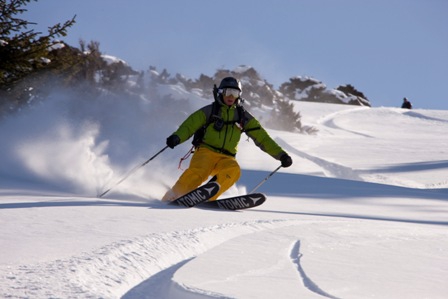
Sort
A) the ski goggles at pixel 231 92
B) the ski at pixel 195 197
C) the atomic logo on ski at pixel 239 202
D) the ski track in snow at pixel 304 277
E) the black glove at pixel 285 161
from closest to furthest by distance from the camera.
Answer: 1. the ski track in snow at pixel 304 277
2. the ski at pixel 195 197
3. the atomic logo on ski at pixel 239 202
4. the ski goggles at pixel 231 92
5. the black glove at pixel 285 161

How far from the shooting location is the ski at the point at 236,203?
784 centimetres

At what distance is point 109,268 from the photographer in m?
3.90

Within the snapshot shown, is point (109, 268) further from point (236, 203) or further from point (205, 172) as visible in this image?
point (205, 172)

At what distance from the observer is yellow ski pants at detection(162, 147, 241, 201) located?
8.11 m

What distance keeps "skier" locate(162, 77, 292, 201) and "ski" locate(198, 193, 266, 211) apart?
0.25 metres

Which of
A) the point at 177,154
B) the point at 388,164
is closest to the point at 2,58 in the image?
the point at 177,154

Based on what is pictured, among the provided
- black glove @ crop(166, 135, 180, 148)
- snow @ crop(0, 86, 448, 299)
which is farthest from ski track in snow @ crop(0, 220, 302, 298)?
black glove @ crop(166, 135, 180, 148)

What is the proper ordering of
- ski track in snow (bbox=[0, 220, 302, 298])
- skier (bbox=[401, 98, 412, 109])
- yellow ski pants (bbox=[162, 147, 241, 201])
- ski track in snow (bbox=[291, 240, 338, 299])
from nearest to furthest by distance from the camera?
ski track in snow (bbox=[0, 220, 302, 298]) < ski track in snow (bbox=[291, 240, 338, 299]) < yellow ski pants (bbox=[162, 147, 241, 201]) < skier (bbox=[401, 98, 412, 109])

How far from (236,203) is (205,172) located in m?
0.62

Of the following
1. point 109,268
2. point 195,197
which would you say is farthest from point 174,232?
point 195,197

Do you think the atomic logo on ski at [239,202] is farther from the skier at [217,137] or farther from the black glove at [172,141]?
the black glove at [172,141]

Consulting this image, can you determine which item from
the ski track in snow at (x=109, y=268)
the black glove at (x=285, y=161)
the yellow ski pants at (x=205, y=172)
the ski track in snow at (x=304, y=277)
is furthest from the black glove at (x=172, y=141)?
the ski track in snow at (x=304, y=277)

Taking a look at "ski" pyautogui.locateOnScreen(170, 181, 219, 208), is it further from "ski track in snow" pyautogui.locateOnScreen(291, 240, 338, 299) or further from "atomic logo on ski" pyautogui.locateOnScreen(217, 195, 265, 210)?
"ski track in snow" pyautogui.locateOnScreen(291, 240, 338, 299)

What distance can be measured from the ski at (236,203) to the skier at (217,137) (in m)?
0.25
